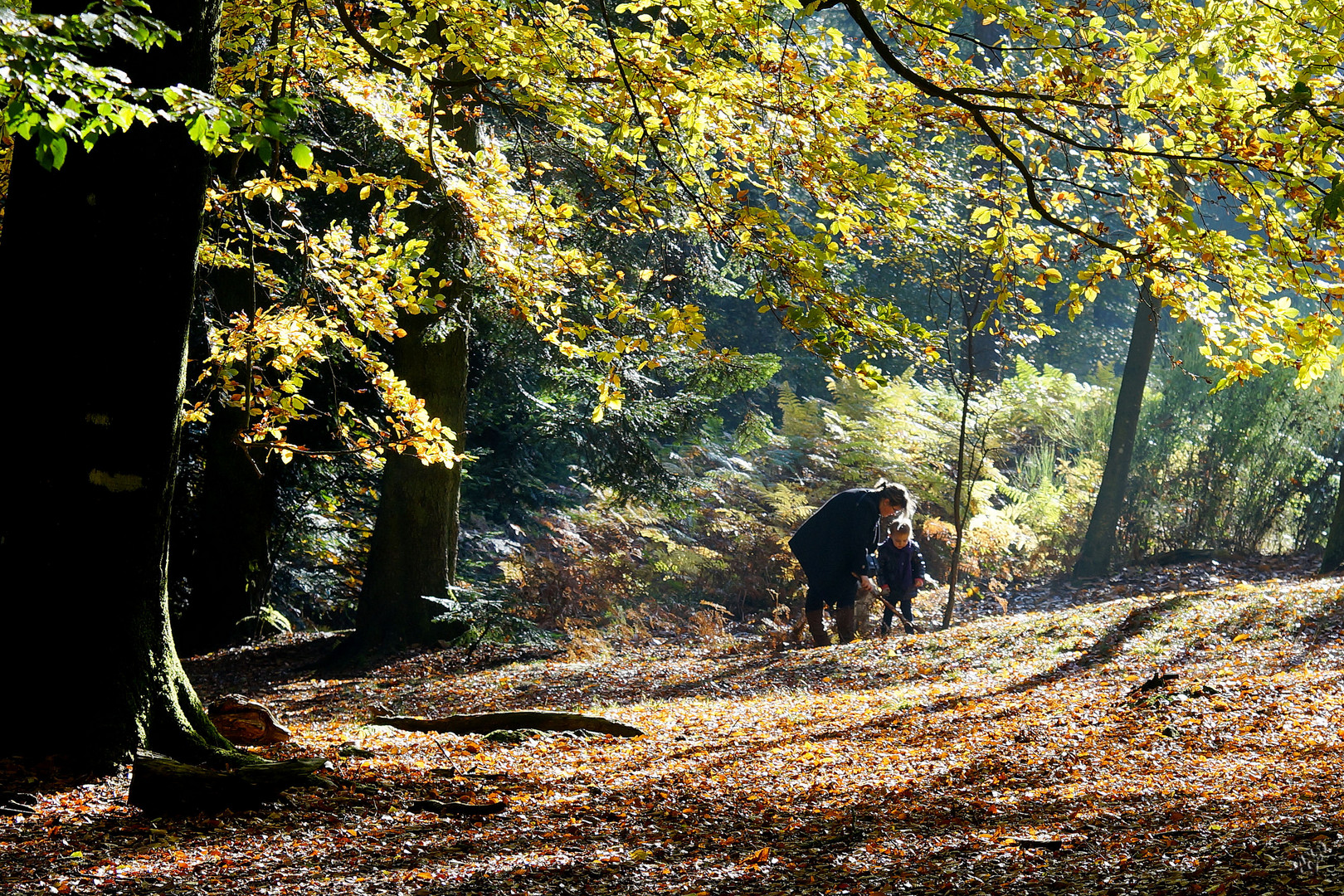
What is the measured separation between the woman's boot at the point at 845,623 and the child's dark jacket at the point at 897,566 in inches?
41.0

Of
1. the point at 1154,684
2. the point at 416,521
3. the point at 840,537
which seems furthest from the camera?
the point at 840,537

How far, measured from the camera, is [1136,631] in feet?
25.8

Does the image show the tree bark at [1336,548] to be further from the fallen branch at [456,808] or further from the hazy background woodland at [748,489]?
the fallen branch at [456,808]

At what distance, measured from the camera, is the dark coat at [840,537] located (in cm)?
919

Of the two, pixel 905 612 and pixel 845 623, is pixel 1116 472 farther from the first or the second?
pixel 845 623

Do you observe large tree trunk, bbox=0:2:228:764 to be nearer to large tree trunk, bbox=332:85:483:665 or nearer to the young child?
large tree trunk, bbox=332:85:483:665

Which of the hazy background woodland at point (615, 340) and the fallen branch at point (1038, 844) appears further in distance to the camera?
the hazy background woodland at point (615, 340)

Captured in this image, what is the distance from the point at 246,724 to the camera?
4746 millimetres

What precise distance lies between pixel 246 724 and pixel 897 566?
7183 mm

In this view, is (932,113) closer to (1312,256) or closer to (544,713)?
(1312,256)

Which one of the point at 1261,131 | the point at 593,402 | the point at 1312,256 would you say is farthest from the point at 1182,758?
the point at 593,402

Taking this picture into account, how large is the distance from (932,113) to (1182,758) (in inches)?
116

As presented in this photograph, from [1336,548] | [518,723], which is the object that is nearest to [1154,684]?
[518,723]

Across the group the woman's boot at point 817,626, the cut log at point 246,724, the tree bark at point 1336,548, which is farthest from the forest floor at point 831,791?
the tree bark at point 1336,548
